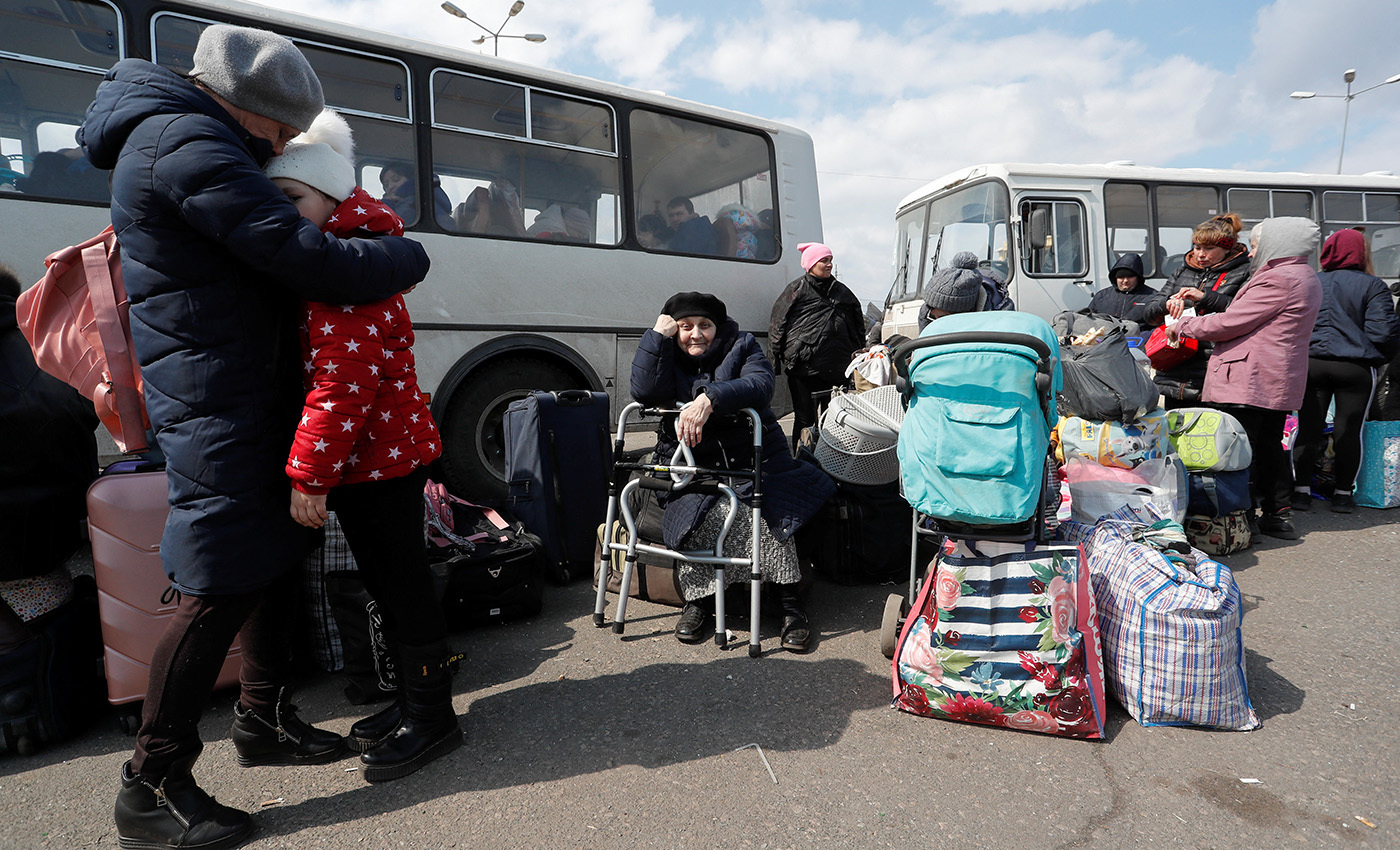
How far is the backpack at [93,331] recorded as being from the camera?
6.55ft

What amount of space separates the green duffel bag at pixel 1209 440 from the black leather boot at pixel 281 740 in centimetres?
445

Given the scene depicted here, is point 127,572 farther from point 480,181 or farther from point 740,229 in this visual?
point 740,229

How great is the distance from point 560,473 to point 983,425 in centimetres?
234

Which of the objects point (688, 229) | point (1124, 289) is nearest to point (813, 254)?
point (688, 229)

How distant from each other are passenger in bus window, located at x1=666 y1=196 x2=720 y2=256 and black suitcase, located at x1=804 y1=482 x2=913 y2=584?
9.02 ft

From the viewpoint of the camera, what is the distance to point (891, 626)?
9.53 ft

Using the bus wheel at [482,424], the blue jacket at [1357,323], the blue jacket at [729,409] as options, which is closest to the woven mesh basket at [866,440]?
the blue jacket at [729,409]

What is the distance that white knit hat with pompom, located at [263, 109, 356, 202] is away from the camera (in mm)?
1937

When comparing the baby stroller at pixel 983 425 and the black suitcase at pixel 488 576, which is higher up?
the baby stroller at pixel 983 425

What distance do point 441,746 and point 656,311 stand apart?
12.4 ft

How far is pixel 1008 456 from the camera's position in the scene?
2381mm

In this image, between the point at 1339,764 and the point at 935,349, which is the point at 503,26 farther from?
the point at 1339,764

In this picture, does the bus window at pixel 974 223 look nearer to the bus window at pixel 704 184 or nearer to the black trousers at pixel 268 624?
the bus window at pixel 704 184

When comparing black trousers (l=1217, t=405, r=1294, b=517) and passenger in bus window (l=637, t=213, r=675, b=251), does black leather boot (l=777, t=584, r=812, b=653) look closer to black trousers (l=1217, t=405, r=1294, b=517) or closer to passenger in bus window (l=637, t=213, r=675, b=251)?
passenger in bus window (l=637, t=213, r=675, b=251)
